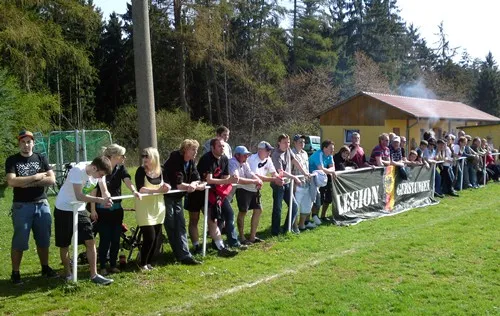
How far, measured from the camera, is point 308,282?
6504 millimetres

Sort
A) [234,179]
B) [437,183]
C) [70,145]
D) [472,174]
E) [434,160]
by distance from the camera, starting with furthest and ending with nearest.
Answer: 1. [70,145]
2. [472,174]
3. [437,183]
4. [434,160]
5. [234,179]

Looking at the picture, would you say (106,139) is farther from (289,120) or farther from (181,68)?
(289,120)

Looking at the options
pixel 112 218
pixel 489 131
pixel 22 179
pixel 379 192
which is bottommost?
pixel 379 192

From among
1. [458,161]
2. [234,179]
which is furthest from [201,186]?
[458,161]

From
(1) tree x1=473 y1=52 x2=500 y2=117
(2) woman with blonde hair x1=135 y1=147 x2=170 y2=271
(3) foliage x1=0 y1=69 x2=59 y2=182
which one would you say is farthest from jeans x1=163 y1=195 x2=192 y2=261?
(1) tree x1=473 y1=52 x2=500 y2=117

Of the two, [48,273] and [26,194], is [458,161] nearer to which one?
[48,273]

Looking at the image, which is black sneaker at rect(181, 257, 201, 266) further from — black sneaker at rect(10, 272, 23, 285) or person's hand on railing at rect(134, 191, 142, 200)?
black sneaker at rect(10, 272, 23, 285)

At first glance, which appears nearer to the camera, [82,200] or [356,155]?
[82,200]

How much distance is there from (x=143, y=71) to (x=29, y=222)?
2818mm

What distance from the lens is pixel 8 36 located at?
74.1 feet

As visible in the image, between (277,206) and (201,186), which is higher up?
(201,186)

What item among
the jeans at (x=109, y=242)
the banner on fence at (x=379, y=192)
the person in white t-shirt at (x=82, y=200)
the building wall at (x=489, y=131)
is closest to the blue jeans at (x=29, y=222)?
the person in white t-shirt at (x=82, y=200)

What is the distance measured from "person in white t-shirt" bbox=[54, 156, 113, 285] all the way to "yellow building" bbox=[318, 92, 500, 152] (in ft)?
91.9

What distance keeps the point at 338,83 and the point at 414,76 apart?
1592cm
